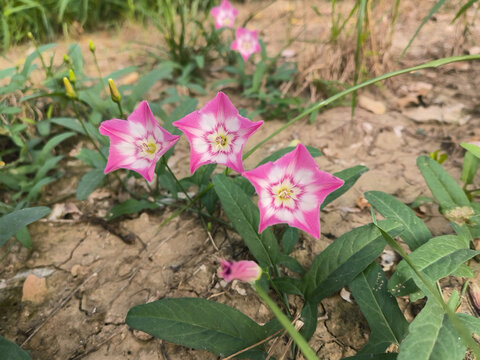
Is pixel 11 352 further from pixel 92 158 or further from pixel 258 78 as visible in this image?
pixel 258 78

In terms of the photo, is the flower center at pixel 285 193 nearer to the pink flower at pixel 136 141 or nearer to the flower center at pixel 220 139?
the flower center at pixel 220 139

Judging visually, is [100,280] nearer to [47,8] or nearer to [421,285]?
[421,285]

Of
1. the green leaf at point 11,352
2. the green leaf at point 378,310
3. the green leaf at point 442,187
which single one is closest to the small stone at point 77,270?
the green leaf at point 11,352

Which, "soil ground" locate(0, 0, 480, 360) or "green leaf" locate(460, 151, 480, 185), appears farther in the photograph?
"green leaf" locate(460, 151, 480, 185)

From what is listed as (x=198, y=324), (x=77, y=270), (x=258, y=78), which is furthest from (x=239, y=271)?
(x=258, y=78)

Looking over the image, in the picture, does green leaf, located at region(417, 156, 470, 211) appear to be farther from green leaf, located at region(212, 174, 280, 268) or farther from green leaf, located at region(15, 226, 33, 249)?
green leaf, located at region(15, 226, 33, 249)

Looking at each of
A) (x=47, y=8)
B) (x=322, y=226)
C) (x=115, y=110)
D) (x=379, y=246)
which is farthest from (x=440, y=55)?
(x=47, y=8)

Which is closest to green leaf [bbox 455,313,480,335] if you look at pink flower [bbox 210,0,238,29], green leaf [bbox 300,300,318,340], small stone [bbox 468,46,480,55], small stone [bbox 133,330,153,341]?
green leaf [bbox 300,300,318,340]
